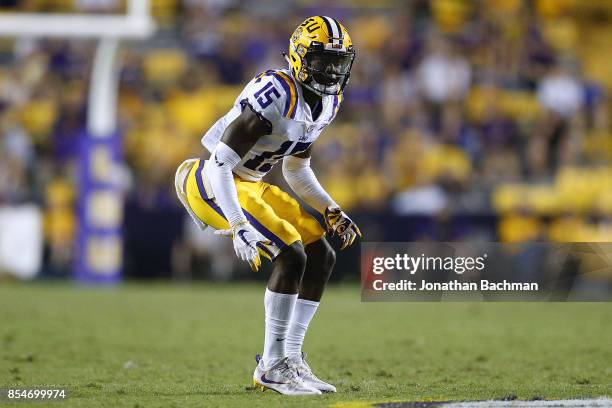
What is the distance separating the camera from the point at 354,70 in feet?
46.2

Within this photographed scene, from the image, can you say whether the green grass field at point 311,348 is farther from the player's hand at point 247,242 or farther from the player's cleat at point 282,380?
the player's hand at point 247,242

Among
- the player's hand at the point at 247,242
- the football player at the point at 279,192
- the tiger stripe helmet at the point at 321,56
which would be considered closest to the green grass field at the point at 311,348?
the football player at the point at 279,192

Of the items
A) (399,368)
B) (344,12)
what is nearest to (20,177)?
(344,12)

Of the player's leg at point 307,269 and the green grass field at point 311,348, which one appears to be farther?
the player's leg at point 307,269

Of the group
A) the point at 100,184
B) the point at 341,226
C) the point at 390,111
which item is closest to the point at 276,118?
the point at 341,226

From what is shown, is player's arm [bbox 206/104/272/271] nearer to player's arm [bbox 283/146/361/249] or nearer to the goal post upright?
player's arm [bbox 283/146/361/249]

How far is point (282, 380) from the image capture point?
500cm

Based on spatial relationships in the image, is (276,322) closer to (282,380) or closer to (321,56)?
(282,380)

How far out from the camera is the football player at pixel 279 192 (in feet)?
16.1

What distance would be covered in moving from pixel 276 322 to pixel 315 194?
858mm

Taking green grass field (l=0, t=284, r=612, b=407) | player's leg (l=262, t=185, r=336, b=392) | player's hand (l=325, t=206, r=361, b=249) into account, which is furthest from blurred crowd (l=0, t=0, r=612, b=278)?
player's leg (l=262, t=185, r=336, b=392)

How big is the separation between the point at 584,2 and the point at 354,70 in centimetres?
504

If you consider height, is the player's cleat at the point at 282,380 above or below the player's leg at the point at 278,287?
below

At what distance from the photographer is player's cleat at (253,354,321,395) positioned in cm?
493
